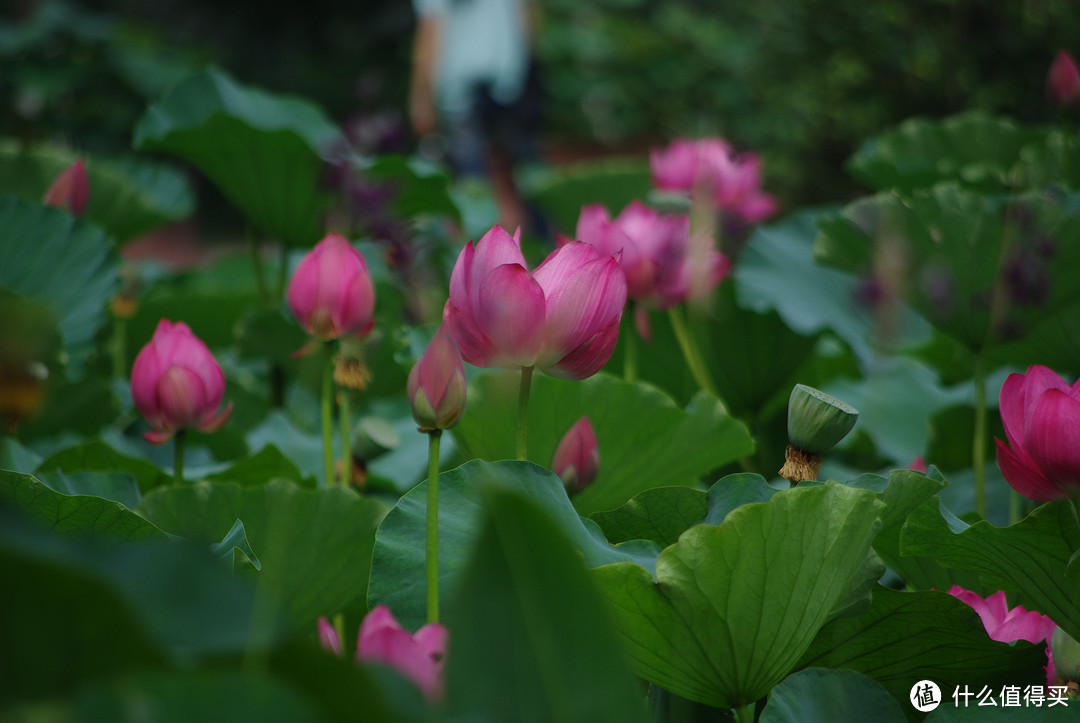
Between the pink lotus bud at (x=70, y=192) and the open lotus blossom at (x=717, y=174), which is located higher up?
the open lotus blossom at (x=717, y=174)

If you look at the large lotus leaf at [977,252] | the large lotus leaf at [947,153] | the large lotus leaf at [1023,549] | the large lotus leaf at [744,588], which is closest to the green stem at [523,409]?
the large lotus leaf at [744,588]

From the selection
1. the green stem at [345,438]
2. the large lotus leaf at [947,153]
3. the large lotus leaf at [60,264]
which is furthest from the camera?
the large lotus leaf at [947,153]

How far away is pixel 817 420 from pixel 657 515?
0.11 m

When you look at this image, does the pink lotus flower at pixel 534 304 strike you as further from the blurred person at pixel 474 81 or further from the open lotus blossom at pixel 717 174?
the blurred person at pixel 474 81

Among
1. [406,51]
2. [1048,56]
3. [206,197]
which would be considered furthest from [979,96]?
[206,197]

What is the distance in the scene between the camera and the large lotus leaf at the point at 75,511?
510 millimetres

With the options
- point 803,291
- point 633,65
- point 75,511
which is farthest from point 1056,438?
point 633,65

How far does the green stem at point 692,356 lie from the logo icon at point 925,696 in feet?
1.33

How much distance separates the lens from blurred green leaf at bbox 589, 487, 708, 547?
1.82 ft

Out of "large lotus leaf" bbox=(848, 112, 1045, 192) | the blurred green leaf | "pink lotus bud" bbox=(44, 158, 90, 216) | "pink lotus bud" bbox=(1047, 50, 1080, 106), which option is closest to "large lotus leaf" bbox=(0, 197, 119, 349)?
"pink lotus bud" bbox=(44, 158, 90, 216)

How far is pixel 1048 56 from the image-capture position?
3371 millimetres

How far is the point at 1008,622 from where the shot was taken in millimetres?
540

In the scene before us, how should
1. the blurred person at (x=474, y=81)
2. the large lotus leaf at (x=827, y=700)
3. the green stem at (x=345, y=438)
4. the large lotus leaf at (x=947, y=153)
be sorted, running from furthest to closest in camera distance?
the blurred person at (x=474, y=81), the large lotus leaf at (x=947, y=153), the green stem at (x=345, y=438), the large lotus leaf at (x=827, y=700)

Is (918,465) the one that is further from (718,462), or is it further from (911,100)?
(911,100)
